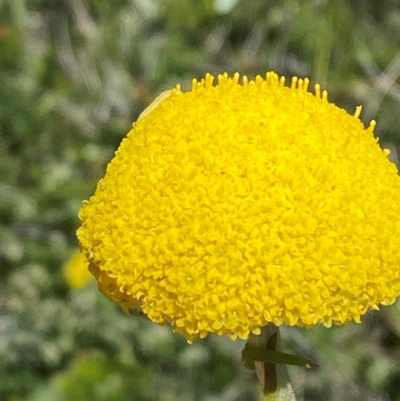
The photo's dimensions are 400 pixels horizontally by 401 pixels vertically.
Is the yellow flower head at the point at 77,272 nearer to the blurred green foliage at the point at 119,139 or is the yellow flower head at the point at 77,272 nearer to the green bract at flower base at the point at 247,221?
the blurred green foliage at the point at 119,139

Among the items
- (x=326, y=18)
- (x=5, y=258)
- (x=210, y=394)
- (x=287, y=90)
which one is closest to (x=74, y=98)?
(x=5, y=258)

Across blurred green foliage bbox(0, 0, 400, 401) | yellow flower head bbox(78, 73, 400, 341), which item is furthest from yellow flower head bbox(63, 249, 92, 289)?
yellow flower head bbox(78, 73, 400, 341)

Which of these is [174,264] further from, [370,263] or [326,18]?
[326,18]

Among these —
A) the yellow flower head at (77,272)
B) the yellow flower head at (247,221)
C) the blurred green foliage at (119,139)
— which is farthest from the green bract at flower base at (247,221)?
the yellow flower head at (77,272)

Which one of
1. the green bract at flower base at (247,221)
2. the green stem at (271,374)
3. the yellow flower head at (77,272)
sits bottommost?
the yellow flower head at (77,272)

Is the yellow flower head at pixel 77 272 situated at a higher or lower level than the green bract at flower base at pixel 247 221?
lower

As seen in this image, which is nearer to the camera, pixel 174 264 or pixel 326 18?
pixel 174 264
